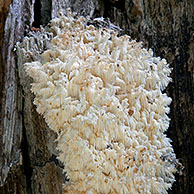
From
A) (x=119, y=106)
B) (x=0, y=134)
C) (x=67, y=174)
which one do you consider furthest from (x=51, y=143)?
(x=119, y=106)

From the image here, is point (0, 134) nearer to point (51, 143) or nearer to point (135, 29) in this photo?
point (51, 143)

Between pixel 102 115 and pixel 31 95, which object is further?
pixel 31 95

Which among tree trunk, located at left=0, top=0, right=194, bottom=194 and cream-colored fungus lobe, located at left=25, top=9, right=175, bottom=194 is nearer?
cream-colored fungus lobe, located at left=25, top=9, right=175, bottom=194

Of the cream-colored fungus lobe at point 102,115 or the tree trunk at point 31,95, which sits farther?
the tree trunk at point 31,95

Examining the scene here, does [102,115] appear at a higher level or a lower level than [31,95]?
lower
